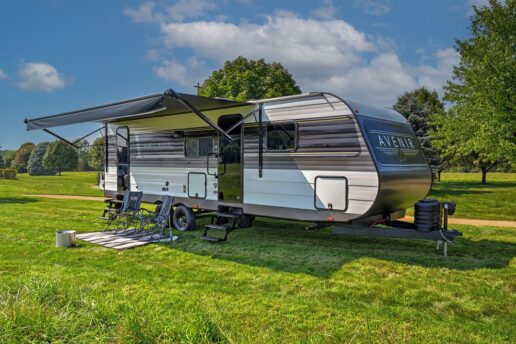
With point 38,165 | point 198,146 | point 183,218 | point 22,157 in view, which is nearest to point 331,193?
point 198,146

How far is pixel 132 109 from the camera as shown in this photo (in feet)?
24.8

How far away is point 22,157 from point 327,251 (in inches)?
3474

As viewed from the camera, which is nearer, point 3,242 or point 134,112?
point 134,112

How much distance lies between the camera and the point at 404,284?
5.75 meters

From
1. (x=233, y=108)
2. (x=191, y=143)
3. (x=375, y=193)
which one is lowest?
(x=375, y=193)

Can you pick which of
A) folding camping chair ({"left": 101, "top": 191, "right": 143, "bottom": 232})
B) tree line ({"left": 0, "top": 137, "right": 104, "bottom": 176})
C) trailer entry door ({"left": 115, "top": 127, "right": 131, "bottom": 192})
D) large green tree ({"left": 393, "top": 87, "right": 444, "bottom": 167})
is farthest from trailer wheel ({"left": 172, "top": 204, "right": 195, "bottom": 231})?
tree line ({"left": 0, "top": 137, "right": 104, "bottom": 176})

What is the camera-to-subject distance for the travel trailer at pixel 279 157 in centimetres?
702

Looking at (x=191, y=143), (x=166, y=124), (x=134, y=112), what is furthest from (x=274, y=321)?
(x=166, y=124)

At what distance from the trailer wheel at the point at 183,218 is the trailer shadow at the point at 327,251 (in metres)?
0.35

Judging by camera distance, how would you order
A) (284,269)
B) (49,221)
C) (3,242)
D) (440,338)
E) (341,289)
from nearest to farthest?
(440,338) → (341,289) → (284,269) → (3,242) → (49,221)

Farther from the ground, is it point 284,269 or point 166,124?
point 166,124

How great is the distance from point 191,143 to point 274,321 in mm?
6071

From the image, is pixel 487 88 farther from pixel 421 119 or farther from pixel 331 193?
pixel 331 193

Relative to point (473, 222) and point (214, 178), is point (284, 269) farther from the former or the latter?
point (473, 222)
